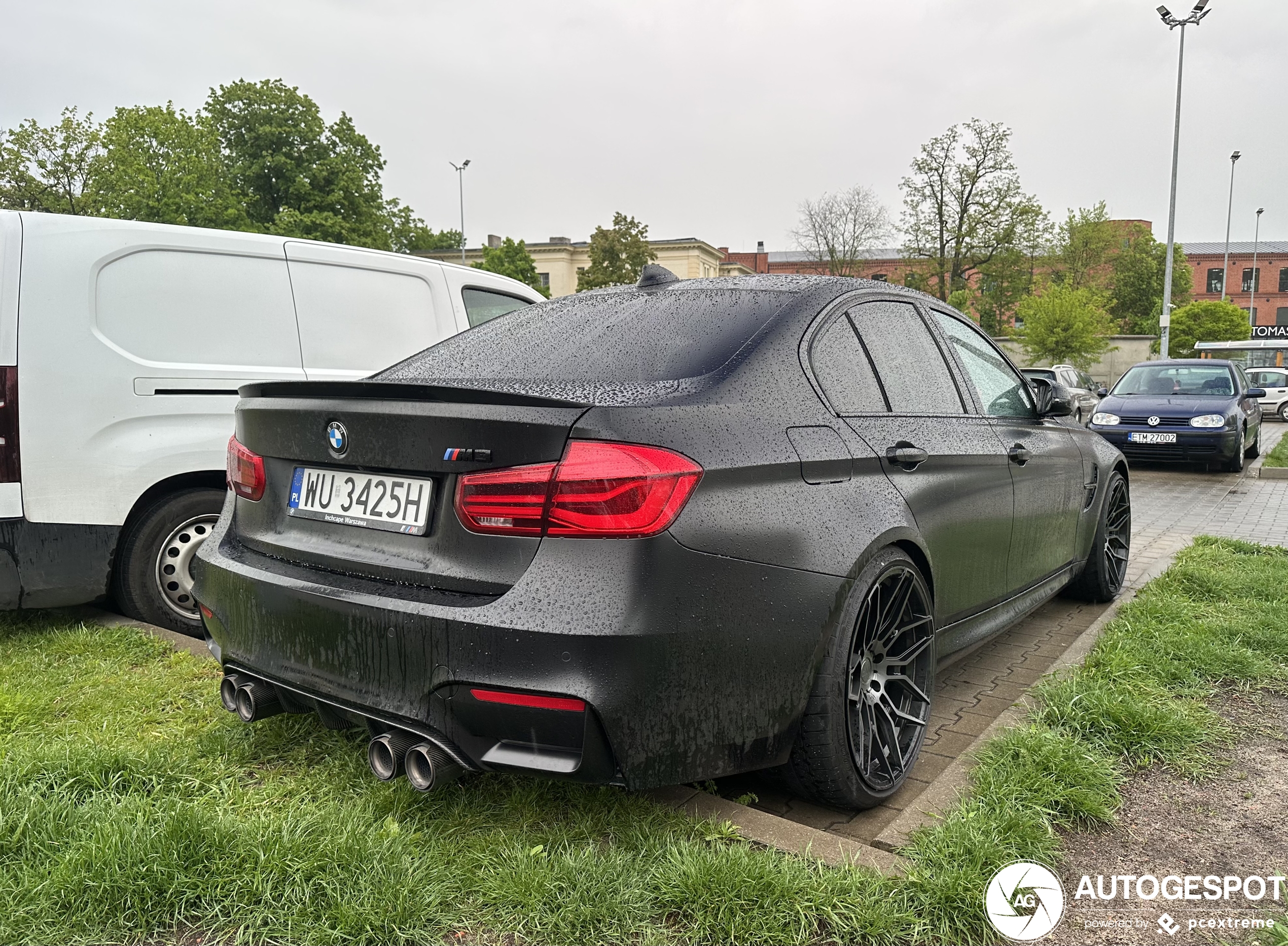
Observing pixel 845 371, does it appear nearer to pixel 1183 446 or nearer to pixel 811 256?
pixel 1183 446

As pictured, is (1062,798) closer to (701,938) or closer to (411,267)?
(701,938)

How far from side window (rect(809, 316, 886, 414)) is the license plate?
1208 millimetres

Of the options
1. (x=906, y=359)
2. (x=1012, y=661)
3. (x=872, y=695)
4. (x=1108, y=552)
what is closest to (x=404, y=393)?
(x=872, y=695)

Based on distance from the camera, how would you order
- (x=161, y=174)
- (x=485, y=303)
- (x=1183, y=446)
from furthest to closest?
(x=161, y=174)
(x=1183, y=446)
(x=485, y=303)

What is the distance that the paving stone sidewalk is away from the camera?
2854 millimetres

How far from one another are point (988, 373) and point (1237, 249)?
377ft

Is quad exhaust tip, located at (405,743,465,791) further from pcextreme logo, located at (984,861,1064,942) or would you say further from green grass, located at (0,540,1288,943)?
pcextreme logo, located at (984,861,1064,942)

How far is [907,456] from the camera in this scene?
3027 millimetres

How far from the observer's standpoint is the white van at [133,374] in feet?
13.4

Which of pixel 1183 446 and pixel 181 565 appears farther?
pixel 1183 446

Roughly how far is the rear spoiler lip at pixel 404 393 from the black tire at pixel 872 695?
3.38 feet

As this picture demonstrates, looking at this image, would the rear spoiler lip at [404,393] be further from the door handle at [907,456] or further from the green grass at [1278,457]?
the green grass at [1278,457]

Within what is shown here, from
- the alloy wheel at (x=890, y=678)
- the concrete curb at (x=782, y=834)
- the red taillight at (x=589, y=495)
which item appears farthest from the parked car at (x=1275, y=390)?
the red taillight at (x=589, y=495)

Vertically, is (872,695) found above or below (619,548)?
below
